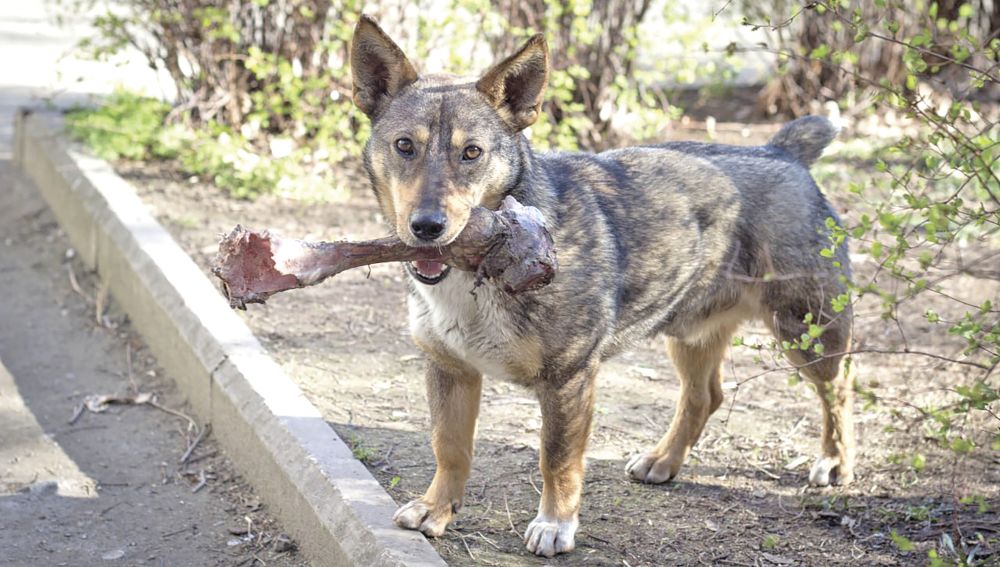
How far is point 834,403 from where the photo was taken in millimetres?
4992

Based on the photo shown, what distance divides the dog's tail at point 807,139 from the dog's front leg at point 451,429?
183 cm

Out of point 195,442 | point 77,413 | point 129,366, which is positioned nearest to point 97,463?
point 195,442

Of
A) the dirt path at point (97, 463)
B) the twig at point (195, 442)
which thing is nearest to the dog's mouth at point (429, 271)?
the dirt path at point (97, 463)

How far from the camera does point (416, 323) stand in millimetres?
4324

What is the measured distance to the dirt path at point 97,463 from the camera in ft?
15.0

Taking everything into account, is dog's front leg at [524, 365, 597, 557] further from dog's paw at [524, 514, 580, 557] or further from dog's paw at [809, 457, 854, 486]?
dog's paw at [809, 457, 854, 486]

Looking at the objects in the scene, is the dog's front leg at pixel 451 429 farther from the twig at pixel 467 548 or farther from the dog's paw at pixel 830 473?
the dog's paw at pixel 830 473

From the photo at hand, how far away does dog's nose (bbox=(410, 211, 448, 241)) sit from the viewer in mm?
3797

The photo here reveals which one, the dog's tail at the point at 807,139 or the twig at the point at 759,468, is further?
the dog's tail at the point at 807,139

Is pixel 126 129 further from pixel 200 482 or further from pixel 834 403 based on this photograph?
pixel 834 403

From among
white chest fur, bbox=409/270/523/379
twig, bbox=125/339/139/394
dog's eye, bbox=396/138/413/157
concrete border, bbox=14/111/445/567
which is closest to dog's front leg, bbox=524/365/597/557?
white chest fur, bbox=409/270/523/379

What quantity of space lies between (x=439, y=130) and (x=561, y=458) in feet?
4.02

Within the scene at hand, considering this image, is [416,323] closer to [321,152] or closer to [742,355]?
[742,355]

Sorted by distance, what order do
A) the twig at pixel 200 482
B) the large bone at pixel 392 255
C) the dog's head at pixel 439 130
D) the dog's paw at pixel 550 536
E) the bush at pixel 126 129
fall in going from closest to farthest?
the large bone at pixel 392 255
the dog's head at pixel 439 130
the dog's paw at pixel 550 536
the twig at pixel 200 482
the bush at pixel 126 129
